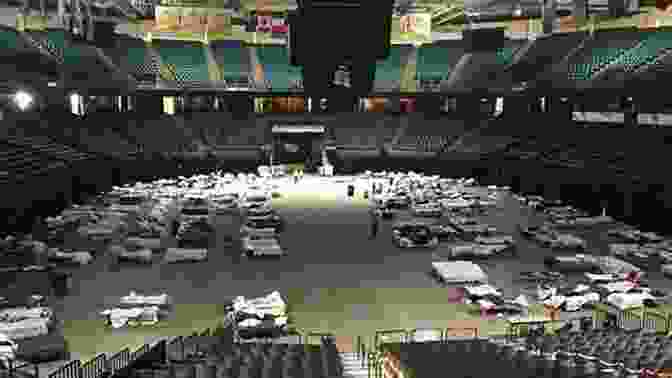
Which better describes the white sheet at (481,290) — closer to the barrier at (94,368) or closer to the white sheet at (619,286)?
the white sheet at (619,286)

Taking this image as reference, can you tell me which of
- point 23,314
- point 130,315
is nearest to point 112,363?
point 130,315

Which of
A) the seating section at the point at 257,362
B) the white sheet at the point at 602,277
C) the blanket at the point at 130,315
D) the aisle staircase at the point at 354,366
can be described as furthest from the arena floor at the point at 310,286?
the seating section at the point at 257,362

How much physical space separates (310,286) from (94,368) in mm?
8714

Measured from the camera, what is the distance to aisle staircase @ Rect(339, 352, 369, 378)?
1354cm

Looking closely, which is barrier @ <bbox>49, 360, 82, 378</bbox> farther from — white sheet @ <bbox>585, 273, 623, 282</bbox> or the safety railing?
white sheet @ <bbox>585, 273, 623, 282</bbox>

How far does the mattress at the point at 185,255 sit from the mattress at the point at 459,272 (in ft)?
26.7

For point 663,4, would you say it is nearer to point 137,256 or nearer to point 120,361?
point 137,256

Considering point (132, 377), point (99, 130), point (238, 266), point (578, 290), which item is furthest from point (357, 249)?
point (99, 130)

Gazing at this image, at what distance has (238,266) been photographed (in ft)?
77.3

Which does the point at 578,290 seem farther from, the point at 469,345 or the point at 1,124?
the point at 1,124

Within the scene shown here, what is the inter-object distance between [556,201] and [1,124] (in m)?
29.9

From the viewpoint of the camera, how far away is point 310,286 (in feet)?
68.7

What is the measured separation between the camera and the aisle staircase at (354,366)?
1354 centimetres

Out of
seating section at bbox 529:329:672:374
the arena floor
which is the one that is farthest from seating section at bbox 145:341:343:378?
seating section at bbox 529:329:672:374
